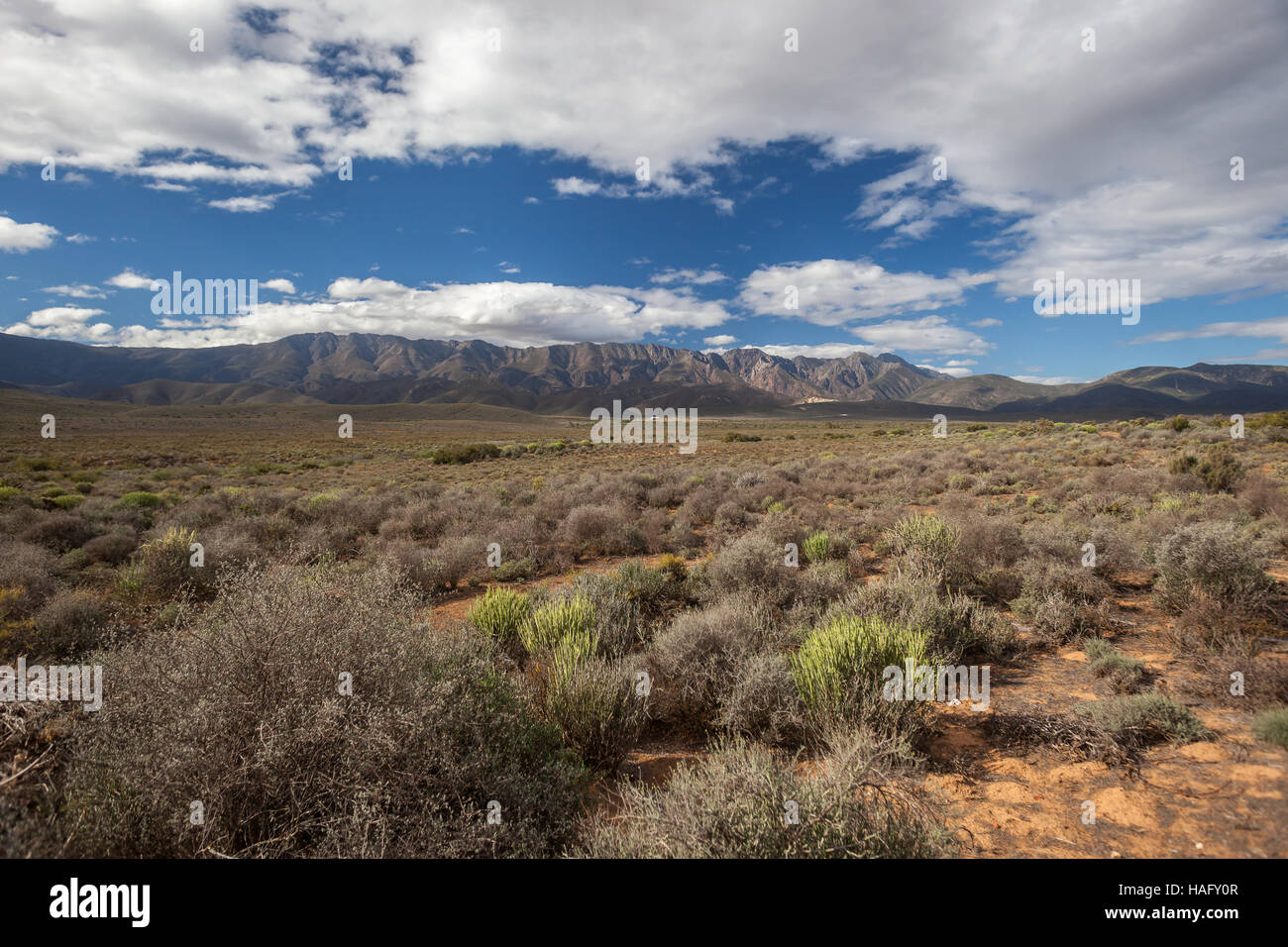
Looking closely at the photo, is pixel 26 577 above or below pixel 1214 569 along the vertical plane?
below

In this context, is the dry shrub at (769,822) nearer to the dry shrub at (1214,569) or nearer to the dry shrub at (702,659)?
the dry shrub at (702,659)

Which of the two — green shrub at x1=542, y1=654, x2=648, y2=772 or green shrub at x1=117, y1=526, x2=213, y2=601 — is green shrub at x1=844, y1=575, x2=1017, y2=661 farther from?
green shrub at x1=117, y1=526, x2=213, y2=601

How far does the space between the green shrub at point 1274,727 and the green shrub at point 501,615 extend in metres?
5.94

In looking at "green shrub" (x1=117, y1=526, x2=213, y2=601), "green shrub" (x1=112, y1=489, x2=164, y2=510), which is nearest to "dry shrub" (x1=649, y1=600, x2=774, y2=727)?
"green shrub" (x1=117, y1=526, x2=213, y2=601)

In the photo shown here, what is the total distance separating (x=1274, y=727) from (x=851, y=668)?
2482mm

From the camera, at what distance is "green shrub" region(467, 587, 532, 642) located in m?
5.95

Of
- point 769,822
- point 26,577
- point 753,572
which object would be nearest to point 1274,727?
point 769,822

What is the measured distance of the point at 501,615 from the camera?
19.8ft

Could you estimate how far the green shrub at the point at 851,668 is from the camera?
391 centimetres

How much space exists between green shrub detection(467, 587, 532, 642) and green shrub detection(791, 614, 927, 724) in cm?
322

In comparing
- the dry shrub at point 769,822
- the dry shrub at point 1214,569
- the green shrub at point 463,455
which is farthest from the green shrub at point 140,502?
the dry shrub at point 1214,569

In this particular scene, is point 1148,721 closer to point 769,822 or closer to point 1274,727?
point 1274,727
